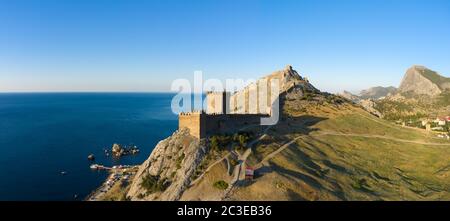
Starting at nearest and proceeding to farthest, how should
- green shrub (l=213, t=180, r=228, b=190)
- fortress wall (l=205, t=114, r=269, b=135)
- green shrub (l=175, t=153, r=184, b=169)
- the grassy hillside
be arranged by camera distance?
green shrub (l=213, t=180, r=228, b=190)
the grassy hillside
green shrub (l=175, t=153, r=184, b=169)
fortress wall (l=205, t=114, r=269, b=135)

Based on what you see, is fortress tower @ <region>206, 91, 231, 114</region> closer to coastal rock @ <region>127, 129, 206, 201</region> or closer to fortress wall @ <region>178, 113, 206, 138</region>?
fortress wall @ <region>178, 113, 206, 138</region>

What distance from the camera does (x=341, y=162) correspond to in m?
73.6

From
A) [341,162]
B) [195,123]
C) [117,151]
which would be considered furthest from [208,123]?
[117,151]

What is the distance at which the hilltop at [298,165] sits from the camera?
181ft

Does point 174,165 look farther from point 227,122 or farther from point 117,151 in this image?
point 117,151

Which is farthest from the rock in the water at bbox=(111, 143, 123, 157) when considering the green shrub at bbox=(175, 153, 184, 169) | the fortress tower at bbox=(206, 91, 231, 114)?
the green shrub at bbox=(175, 153, 184, 169)

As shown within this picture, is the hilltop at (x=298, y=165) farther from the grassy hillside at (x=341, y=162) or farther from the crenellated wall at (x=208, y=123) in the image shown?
the crenellated wall at (x=208, y=123)

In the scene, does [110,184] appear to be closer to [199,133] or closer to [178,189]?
[199,133]

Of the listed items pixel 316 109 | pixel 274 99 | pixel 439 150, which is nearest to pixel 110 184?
pixel 274 99

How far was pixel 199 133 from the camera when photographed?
70125mm

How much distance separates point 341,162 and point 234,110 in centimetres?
6079

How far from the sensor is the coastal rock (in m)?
58.9

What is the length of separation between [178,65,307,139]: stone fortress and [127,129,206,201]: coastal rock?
3.03m
